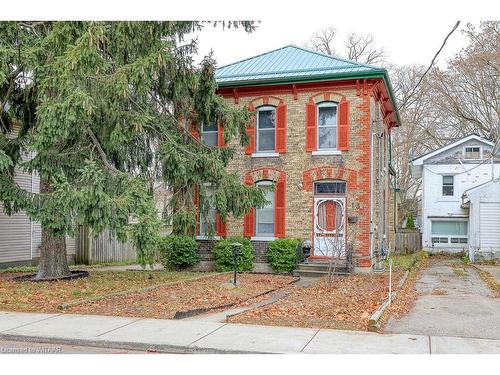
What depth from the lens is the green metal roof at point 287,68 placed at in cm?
1862

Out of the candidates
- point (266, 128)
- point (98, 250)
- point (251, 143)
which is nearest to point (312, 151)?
point (266, 128)

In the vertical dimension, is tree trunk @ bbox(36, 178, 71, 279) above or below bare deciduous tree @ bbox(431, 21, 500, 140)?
below

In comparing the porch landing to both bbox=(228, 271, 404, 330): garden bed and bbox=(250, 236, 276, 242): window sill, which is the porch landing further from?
bbox=(228, 271, 404, 330): garden bed

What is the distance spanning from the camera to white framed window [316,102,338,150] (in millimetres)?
18859

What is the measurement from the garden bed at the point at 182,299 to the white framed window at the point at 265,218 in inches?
143

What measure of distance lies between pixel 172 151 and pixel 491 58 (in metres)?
22.7

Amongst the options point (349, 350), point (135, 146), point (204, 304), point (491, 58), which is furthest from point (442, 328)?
point (491, 58)

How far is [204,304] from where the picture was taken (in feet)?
36.9

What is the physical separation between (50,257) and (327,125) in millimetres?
9843

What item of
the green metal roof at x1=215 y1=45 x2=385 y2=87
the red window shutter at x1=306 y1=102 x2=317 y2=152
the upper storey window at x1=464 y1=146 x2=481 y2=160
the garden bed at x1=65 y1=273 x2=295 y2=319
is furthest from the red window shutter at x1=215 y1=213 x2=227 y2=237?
the upper storey window at x1=464 y1=146 x2=481 y2=160

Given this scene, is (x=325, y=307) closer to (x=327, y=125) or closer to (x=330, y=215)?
(x=330, y=215)

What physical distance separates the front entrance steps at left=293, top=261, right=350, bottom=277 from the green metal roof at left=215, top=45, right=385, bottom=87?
6277 mm

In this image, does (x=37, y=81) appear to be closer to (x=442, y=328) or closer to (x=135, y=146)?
(x=135, y=146)

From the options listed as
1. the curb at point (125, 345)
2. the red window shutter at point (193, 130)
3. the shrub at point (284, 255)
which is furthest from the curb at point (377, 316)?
the red window shutter at point (193, 130)
